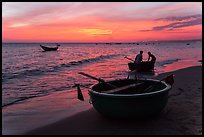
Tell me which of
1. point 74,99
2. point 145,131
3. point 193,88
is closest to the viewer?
point 145,131

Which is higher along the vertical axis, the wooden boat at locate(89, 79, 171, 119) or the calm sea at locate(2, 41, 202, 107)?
the wooden boat at locate(89, 79, 171, 119)

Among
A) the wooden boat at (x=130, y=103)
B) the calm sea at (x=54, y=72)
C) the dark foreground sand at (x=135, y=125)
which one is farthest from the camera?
the calm sea at (x=54, y=72)

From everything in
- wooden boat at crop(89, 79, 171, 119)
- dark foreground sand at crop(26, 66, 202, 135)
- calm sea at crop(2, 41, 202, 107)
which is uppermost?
wooden boat at crop(89, 79, 171, 119)

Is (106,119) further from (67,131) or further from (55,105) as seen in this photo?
(55,105)

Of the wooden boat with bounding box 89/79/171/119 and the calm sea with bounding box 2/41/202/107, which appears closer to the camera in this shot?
the wooden boat with bounding box 89/79/171/119

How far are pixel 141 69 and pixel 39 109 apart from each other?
11.2m

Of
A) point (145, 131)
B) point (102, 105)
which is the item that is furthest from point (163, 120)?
point (102, 105)

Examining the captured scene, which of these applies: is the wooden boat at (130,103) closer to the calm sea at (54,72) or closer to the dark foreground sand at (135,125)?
the dark foreground sand at (135,125)

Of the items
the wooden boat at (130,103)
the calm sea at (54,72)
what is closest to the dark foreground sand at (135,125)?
the wooden boat at (130,103)

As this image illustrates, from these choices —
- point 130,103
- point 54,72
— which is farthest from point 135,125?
point 54,72

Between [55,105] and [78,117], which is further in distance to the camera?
[55,105]

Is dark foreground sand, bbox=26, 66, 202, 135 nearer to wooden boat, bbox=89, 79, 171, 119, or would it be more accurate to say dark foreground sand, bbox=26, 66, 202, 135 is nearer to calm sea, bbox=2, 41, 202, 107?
wooden boat, bbox=89, 79, 171, 119

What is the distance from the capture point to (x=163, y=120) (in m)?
5.98

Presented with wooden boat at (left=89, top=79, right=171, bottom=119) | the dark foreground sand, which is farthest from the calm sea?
wooden boat at (left=89, top=79, right=171, bottom=119)
